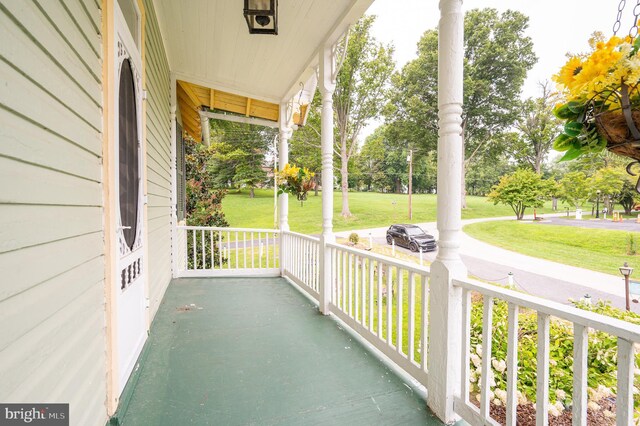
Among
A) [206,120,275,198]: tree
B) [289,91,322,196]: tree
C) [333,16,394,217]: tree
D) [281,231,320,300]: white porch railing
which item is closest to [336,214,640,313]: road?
[281,231,320,300]: white porch railing

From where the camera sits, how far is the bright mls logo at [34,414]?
33.9 inches

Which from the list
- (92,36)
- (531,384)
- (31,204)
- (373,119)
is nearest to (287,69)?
(92,36)

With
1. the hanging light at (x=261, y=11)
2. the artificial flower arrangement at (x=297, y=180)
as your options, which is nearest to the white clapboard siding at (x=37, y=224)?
the hanging light at (x=261, y=11)

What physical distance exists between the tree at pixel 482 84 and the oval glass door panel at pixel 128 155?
8.12 feet

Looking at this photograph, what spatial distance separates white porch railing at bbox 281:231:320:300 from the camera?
4.04m

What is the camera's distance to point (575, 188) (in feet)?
5.25

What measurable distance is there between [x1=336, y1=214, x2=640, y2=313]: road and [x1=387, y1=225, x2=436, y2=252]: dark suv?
146 mm

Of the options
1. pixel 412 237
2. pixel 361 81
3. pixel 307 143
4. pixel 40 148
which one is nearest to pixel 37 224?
pixel 40 148

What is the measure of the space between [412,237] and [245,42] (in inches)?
119

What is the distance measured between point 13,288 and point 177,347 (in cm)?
211

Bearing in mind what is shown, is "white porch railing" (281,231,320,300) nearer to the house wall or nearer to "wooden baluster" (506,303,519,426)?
"wooden baluster" (506,303,519,426)

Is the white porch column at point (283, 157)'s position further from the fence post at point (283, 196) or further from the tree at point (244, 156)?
the tree at point (244, 156)

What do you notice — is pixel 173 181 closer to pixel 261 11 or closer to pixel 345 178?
pixel 261 11

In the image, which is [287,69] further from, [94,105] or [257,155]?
[257,155]
